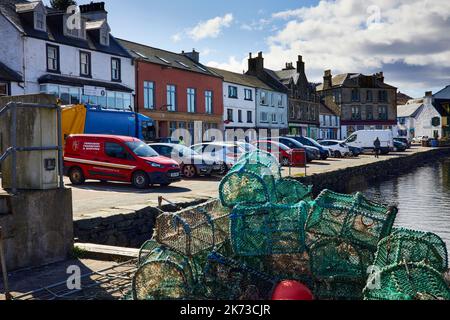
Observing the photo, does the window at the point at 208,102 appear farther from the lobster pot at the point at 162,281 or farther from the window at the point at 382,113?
the window at the point at 382,113

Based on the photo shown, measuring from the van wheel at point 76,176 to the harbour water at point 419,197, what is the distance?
36.3 feet

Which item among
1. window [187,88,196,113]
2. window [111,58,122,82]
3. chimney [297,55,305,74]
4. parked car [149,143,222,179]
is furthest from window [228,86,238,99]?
parked car [149,143,222,179]

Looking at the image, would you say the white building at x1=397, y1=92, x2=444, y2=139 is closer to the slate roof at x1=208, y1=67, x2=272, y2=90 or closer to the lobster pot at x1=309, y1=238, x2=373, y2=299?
the slate roof at x1=208, y1=67, x2=272, y2=90

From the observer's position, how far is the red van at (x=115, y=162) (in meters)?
16.5

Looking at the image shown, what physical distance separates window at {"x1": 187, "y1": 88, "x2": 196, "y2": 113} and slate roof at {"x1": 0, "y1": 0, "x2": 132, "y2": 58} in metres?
8.00

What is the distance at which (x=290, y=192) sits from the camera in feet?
28.6

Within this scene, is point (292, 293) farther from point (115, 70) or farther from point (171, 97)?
point (171, 97)

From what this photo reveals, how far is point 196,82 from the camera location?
42.2 meters

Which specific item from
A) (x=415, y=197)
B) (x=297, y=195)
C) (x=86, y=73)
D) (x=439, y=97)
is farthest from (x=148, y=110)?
(x=439, y=97)

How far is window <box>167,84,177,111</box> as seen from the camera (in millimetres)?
38469

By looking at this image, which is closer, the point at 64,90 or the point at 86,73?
the point at 64,90

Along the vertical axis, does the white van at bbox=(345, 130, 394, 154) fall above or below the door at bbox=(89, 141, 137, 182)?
above
